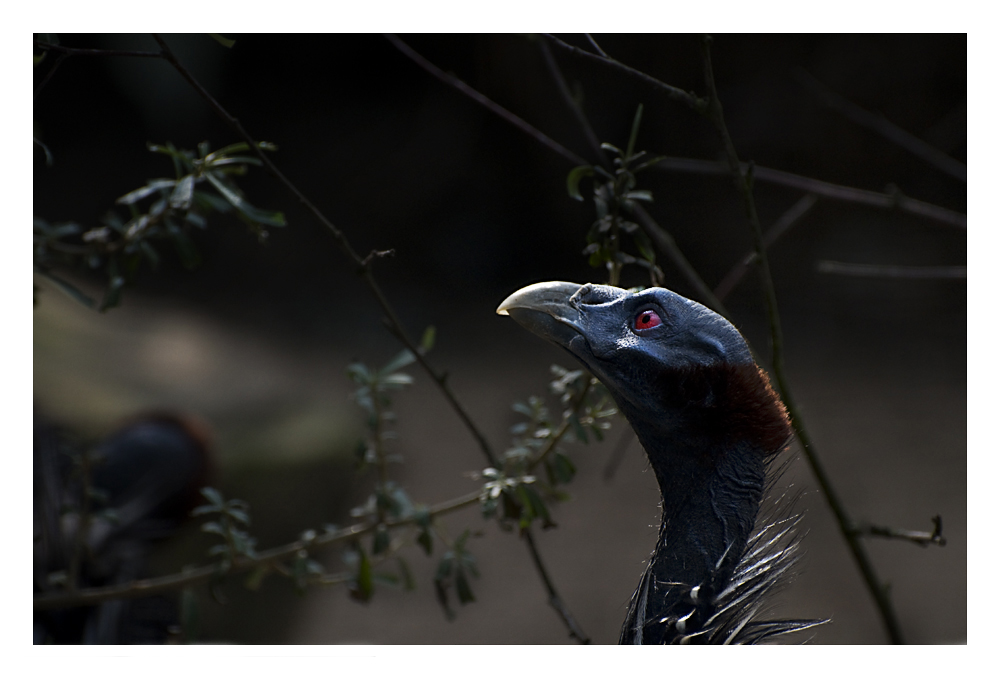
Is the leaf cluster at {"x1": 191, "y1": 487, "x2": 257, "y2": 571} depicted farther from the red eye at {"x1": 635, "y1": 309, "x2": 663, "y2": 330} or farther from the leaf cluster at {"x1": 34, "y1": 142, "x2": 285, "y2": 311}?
the red eye at {"x1": 635, "y1": 309, "x2": 663, "y2": 330}

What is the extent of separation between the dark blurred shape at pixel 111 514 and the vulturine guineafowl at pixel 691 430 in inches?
35.9

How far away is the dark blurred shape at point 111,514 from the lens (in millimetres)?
1352

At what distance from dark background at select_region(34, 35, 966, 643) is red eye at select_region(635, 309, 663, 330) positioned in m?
0.33

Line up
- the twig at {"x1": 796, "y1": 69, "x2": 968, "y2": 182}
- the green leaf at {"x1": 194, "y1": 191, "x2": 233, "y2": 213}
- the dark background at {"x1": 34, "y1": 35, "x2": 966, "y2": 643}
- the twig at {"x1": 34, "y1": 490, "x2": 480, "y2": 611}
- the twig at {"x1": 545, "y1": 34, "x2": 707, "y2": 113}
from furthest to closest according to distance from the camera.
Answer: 1. the twig at {"x1": 796, "y1": 69, "x2": 968, "y2": 182}
2. the dark background at {"x1": 34, "y1": 35, "x2": 966, "y2": 643}
3. the twig at {"x1": 34, "y1": 490, "x2": 480, "y2": 611}
4. the green leaf at {"x1": 194, "y1": 191, "x2": 233, "y2": 213}
5. the twig at {"x1": 545, "y1": 34, "x2": 707, "y2": 113}

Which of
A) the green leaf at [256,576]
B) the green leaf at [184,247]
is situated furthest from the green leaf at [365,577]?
the green leaf at [184,247]

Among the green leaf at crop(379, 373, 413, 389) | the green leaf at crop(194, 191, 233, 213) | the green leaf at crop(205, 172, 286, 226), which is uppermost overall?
the green leaf at crop(194, 191, 233, 213)

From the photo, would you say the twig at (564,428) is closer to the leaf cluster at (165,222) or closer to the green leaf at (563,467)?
the green leaf at (563,467)

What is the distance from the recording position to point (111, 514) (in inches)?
52.0

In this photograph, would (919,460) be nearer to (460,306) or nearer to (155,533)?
(460,306)

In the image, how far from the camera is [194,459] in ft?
6.26

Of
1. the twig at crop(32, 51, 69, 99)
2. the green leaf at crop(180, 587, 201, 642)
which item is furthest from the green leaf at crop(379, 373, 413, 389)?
the twig at crop(32, 51, 69, 99)

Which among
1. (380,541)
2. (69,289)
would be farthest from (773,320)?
(69,289)

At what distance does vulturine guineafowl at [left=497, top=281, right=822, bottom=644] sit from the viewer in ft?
2.83
